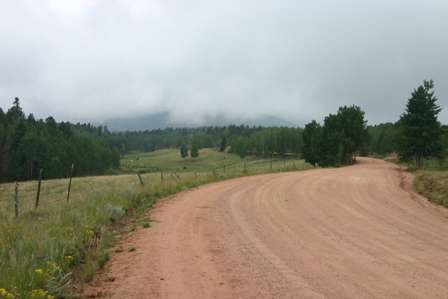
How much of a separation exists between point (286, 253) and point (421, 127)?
113ft

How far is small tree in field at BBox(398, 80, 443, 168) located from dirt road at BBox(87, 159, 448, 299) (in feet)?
83.1

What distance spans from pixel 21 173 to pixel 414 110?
73447 millimetres

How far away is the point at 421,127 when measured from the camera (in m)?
37.4

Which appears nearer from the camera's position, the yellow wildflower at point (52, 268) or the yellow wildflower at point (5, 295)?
the yellow wildflower at point (5, 295)

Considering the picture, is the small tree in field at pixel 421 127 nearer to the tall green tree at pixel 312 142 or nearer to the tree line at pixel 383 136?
the tree line at pixel 383 136

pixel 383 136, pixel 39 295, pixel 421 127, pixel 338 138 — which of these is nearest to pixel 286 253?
pixel 39 295

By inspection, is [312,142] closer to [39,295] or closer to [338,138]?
[338,138]

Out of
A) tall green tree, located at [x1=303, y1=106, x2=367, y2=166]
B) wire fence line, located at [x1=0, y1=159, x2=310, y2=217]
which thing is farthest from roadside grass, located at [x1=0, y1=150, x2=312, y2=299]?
tall green tree, located at [x1=303, y1=106, x2=367, y2=166]

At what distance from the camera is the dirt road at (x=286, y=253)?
6066mm

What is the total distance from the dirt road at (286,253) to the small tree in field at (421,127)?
83.1 feet

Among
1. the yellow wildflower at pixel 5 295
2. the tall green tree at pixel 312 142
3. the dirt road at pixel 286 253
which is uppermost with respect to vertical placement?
the tall green tree at pixel 312 142

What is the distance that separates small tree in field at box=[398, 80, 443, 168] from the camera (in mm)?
37312

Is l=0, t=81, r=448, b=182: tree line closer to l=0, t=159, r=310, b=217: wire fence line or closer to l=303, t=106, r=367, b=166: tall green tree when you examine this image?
l=303, t=106, r=367, b=166: tall green tree

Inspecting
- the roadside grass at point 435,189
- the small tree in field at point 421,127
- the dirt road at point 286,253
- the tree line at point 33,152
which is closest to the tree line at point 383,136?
the small tree in field at point 421,127
